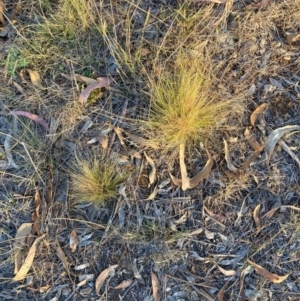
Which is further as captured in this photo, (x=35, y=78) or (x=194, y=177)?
(x=35, y=78)

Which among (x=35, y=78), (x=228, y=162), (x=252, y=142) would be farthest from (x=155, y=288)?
(x=35, y=78)

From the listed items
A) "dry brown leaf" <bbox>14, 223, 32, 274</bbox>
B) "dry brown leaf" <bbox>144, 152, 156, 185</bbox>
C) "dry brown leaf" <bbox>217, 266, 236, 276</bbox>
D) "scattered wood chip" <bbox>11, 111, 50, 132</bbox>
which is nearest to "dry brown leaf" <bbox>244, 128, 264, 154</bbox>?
"dry brown leaf" <bbox>144, 152, 156, 185</bbox>

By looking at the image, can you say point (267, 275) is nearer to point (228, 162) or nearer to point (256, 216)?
point (256, 216)

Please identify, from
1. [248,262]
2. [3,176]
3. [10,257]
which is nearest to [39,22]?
[3,176]

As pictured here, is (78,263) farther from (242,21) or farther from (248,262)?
(242,21)

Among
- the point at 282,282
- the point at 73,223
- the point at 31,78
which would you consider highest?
the point at 31,78

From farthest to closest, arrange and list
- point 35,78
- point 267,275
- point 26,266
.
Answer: point 35,78, point 26,266, point 267,275
